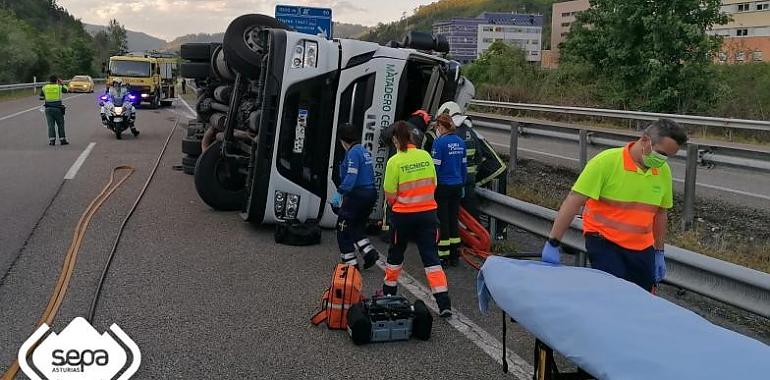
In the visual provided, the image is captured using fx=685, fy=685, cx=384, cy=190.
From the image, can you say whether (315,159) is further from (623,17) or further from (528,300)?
(623,17)

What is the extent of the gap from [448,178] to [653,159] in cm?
291

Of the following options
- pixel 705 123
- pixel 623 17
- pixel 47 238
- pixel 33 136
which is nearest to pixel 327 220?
pixel 47 238

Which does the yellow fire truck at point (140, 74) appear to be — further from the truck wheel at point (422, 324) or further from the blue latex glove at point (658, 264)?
the blue latex glove at point (658, 264)

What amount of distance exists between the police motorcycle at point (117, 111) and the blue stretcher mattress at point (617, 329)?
16.6 meters

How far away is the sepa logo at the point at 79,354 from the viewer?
421cm

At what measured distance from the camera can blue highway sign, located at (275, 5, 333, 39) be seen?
633 inches

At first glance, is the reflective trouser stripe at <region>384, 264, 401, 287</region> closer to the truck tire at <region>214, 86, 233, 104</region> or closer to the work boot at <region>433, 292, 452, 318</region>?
the work boot at <region>433, 292, 452, 318</region>

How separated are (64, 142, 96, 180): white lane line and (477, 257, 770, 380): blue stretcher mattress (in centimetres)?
1029

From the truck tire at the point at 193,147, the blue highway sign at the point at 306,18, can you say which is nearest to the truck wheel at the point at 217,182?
the truck tire at the point at 193,147

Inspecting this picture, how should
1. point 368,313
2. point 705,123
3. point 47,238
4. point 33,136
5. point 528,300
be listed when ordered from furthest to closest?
point 33,136
point 705,123
point 47,238
point 368,313
point 528,300

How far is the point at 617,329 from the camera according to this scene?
269cm

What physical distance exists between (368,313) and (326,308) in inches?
15.8

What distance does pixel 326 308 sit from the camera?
5.12 m

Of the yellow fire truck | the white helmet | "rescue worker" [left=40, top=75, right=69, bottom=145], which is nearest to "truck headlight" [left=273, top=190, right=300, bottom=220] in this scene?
the white helmet
